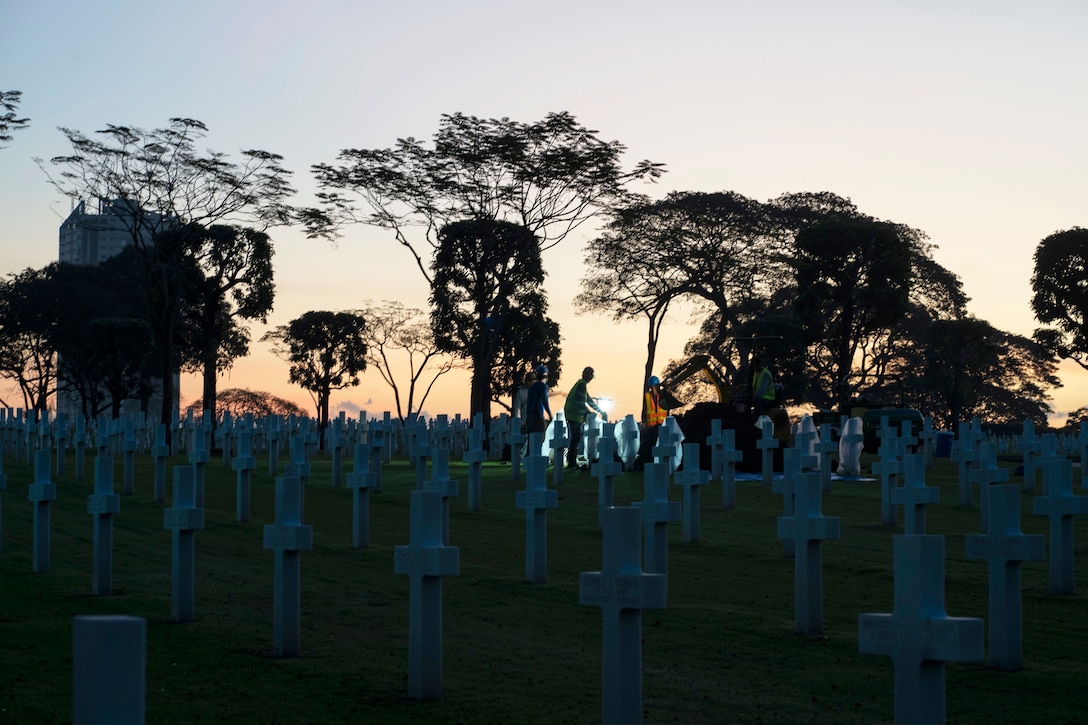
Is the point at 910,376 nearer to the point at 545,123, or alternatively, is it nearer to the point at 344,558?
the point at 545,123

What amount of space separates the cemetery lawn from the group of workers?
1186 cm

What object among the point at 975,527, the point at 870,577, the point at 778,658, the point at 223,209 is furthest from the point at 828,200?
the point at 778,658

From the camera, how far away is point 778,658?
9.18 metres

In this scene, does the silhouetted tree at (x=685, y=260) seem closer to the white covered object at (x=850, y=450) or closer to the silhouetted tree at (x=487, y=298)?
the silhouetted tree at (x=487, y=298)

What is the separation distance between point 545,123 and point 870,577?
30596 mm

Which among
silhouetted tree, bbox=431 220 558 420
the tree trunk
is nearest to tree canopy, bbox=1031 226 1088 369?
silhouetted tree, bbox=431 220 558 420

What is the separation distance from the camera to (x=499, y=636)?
982 cm

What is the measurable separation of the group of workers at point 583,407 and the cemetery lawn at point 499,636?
11.9m

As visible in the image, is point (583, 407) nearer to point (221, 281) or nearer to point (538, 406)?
point (538, 406)

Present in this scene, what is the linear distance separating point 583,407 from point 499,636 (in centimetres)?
2055

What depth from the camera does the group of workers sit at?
97.0 ft

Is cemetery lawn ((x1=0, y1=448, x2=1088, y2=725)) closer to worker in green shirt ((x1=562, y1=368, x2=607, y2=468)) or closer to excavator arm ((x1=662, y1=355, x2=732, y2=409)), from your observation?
worker in green shirt ((x1=562, y1=368, x2=607, y2=468))

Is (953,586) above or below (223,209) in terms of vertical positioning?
below

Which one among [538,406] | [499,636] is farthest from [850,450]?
[499,636]
